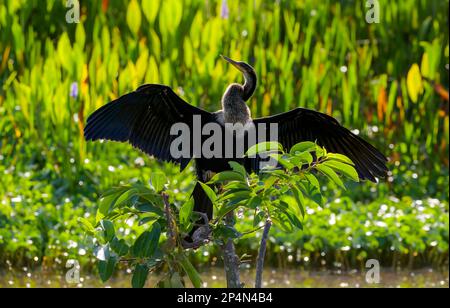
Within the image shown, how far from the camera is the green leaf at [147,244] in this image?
2.37m

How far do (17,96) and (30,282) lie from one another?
62.6 inches

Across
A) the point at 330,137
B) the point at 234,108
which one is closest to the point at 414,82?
the point at 330,137

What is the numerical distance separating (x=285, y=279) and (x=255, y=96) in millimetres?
1552

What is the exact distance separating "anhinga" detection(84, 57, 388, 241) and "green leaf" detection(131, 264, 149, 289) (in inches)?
22.3

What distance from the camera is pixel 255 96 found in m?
5.94

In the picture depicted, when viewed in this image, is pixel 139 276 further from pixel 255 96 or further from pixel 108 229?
pixel 255 96

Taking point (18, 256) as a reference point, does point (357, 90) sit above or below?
above

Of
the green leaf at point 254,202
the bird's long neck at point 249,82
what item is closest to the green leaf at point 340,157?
the green leaf at point 254,202

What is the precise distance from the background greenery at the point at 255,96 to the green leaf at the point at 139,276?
2333 millimetres

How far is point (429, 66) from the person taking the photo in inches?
239

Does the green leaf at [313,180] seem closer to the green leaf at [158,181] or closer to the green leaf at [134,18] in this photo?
the green leaf at [158,181]

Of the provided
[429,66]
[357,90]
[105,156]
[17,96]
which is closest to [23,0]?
[17,96]
